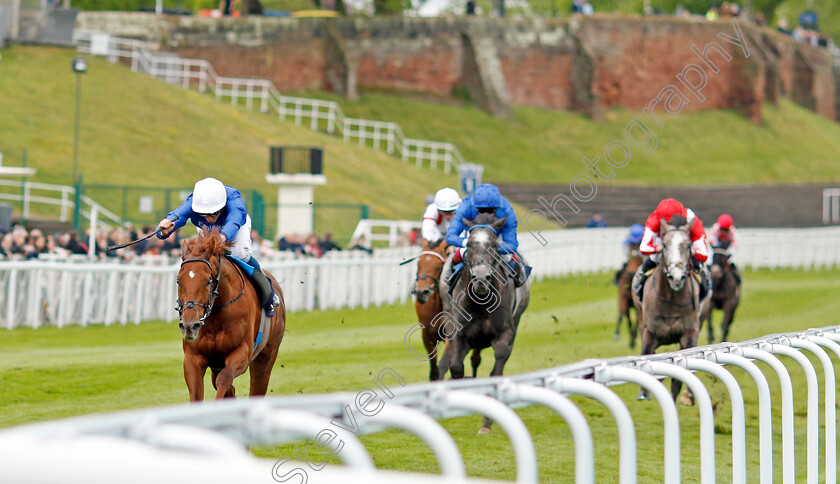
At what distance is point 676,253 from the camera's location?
9.67 meters

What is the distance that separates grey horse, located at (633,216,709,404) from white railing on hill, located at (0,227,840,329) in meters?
4.64

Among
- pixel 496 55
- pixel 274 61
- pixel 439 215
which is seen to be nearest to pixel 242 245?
pixel 439 215

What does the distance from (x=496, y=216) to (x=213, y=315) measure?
8.99 feet

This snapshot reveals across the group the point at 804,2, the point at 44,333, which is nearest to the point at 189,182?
the point at 44,333

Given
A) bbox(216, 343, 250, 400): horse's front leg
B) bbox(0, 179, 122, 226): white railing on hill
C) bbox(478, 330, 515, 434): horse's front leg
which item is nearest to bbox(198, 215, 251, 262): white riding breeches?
bbox(216, 343, 250, 400): horse's front leg

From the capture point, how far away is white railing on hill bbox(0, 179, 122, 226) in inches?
973

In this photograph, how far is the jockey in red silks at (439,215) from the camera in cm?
1030

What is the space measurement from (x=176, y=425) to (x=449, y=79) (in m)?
49.6

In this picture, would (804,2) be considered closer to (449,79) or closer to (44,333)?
(449,79)

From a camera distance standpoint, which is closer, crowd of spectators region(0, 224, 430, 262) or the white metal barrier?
the white metal barrier

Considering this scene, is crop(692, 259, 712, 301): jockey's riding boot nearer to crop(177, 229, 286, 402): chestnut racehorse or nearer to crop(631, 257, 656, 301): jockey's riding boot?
crop(631, 257, 656, 301): jockey's riding boot

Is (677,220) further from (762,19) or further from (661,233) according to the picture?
(762,19)

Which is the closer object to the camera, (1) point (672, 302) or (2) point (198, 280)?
(2) point (198, 280)

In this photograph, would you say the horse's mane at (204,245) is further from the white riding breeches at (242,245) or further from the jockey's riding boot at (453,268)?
the jockey's riding boot at (453,268)
